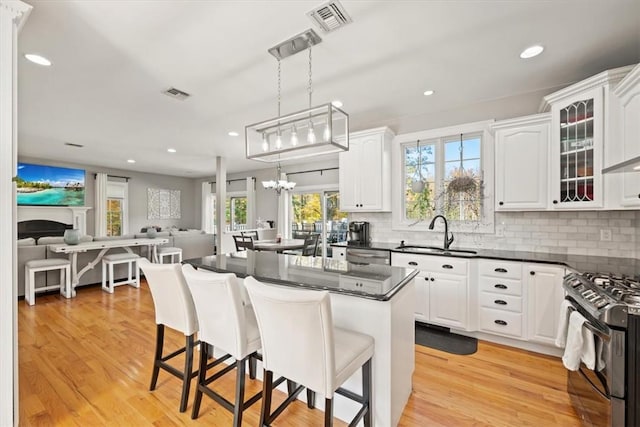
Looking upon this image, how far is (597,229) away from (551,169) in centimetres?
75

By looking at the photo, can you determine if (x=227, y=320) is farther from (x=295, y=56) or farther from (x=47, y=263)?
(x=47, y=263)

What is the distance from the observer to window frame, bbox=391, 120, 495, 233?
10.8ft

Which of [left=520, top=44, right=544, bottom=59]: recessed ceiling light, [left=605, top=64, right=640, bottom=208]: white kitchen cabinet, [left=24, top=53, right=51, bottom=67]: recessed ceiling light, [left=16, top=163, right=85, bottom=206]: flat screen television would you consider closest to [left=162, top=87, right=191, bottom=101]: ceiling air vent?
[left=24, top=53, right=51, bottom=67]: recessed ceiling light

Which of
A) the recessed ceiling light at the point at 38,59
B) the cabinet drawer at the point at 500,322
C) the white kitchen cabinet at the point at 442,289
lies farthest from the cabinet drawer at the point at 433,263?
the recessed ceiling light at the point at 38,59

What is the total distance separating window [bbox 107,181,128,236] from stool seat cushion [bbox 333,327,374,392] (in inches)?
334

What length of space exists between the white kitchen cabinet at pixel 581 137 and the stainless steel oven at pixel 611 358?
3.74 ft

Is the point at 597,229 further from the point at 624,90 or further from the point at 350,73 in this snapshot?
the point at 350,73

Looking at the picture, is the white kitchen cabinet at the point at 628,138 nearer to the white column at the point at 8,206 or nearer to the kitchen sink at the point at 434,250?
the kitchen sink at the point at 434,250

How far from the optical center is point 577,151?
2561mm

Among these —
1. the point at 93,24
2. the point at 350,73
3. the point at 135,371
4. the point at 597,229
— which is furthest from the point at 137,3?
the point at 597,229

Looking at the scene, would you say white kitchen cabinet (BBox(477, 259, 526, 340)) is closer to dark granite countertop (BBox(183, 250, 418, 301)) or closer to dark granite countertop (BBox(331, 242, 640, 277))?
dark granite countertop (BBox(331, 242, 640, 277))

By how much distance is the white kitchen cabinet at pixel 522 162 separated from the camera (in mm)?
2820

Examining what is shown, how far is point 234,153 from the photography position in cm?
600

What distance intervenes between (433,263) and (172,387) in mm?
2676
